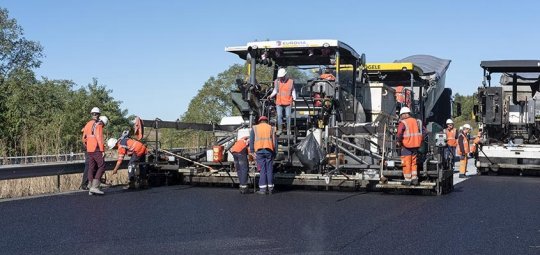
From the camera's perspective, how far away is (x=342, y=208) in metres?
8.87

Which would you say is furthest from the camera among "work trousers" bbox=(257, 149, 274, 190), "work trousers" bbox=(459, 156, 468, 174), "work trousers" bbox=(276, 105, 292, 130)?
"work trousers" bbox=(459, 156, 468, 174)

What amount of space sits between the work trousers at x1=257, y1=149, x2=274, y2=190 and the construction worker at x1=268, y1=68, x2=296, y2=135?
3.19ft

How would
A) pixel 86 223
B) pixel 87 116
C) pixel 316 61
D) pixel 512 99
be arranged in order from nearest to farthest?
pixel 86 223 → pixel 316 61 → pixel 512 99 → pixel 87 116

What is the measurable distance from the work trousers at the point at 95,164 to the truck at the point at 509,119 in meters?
9.62

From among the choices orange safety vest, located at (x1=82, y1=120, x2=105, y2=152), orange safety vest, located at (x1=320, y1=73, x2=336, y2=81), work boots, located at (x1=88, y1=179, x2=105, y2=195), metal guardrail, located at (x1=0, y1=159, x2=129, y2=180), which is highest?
orange safety vest, located at (x1=320, y1=73, x2=336, y2=81)

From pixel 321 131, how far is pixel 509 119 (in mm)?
7977

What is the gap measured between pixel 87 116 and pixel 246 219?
60.0 ft

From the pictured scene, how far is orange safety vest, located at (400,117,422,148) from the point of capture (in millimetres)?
10281

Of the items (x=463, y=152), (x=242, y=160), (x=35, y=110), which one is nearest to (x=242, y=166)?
(x=242, y=160)

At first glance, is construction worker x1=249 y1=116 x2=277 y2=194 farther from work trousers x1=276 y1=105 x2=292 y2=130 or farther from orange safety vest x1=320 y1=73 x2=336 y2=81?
orange safety vest x1=320 y1=73 x2=336 y2=81

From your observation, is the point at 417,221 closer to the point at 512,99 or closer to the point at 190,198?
the point at 190,198

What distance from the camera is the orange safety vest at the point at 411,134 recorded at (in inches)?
405

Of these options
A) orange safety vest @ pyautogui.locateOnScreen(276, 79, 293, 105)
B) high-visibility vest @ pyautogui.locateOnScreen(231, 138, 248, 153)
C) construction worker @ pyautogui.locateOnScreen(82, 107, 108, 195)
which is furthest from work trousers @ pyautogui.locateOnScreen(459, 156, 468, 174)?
construction worker @ pyautogui.locateOnScreen(82, 107, 108, 195)

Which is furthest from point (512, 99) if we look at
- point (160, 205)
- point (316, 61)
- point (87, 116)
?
point (87, 116)
